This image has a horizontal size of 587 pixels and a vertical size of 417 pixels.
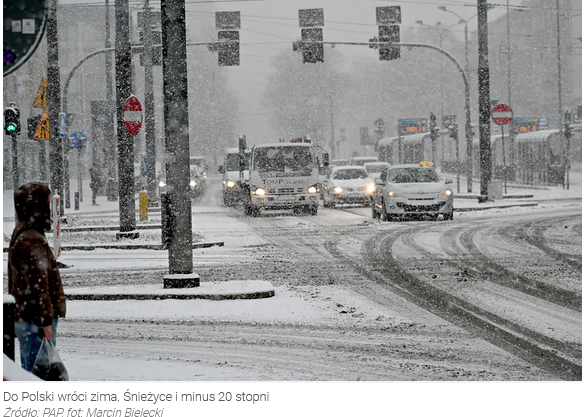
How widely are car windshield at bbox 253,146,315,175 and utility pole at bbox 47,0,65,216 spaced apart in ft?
23.0

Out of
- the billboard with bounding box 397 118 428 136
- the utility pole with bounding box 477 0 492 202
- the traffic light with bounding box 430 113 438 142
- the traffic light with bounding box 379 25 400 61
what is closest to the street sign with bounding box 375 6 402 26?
the traffic light with bounding box 379 25 400 61

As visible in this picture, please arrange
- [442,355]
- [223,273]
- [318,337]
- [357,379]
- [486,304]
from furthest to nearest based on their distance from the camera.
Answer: [223,273]
[486,304]
[318,337]
[442,355]
[357,379]

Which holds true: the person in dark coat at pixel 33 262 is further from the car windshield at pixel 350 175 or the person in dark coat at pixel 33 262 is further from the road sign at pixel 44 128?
the car windshield at pixel 350 175

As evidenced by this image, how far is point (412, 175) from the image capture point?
2578cm

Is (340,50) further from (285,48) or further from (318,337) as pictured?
(318,337)

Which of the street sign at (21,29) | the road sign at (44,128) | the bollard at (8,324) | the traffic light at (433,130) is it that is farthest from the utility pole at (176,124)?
the traffic light at (433,130)

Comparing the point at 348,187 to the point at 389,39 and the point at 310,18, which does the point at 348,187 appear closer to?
the point at 389,39

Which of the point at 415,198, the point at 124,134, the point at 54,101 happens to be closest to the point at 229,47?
the point at 54,101

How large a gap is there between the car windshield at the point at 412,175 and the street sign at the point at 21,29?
20.3 metres

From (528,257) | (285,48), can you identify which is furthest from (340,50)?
(528,257)

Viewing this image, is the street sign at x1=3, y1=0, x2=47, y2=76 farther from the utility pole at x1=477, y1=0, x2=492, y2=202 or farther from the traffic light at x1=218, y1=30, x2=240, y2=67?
the utility pole at x1=477, y1=0, x2=492, y2=202

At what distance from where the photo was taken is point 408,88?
10381 centimetres

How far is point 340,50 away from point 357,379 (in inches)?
4373

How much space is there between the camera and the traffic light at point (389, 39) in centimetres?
3022
